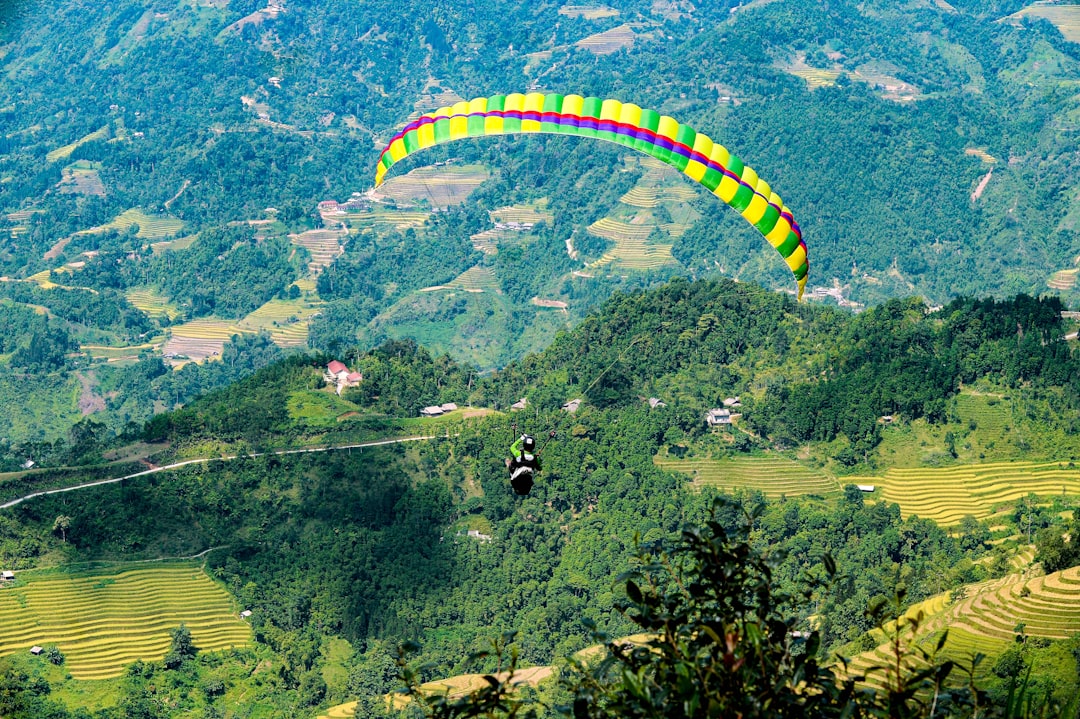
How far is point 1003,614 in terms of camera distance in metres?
35.0

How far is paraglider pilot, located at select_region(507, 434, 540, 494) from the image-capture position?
21453mm

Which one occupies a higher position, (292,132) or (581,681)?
(581,681)

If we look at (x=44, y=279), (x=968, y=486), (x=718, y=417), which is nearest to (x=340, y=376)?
(x=718, y=417)

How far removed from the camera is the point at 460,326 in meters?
95.6

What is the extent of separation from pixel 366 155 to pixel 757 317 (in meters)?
87.3

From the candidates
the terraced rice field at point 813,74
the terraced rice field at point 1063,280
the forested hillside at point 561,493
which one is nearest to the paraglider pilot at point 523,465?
the forested hillside at point 561,493

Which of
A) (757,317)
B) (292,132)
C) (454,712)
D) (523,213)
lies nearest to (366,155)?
(292,132)

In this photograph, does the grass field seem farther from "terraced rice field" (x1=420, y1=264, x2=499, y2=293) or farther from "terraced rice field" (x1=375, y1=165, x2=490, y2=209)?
"terraced rice field" (x1=375, y1=165, x2=490, y2=209)

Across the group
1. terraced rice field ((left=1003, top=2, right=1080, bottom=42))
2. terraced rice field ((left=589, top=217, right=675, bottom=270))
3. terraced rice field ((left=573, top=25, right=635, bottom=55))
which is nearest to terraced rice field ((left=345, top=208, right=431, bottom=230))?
terraced rice field ((left=589, top=217, right=675, bottom=270))

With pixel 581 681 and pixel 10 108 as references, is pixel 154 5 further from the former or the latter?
pixel 581 681

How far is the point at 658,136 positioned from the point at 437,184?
102717 millimetres

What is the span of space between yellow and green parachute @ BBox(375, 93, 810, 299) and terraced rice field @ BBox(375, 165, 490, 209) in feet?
313

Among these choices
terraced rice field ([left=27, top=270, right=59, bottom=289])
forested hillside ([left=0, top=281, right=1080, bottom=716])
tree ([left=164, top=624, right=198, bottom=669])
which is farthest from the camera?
terraced rice field ([left=27, top=270, right=59, bottom=289])

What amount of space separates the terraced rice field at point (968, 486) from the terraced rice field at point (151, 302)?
2748 inches
